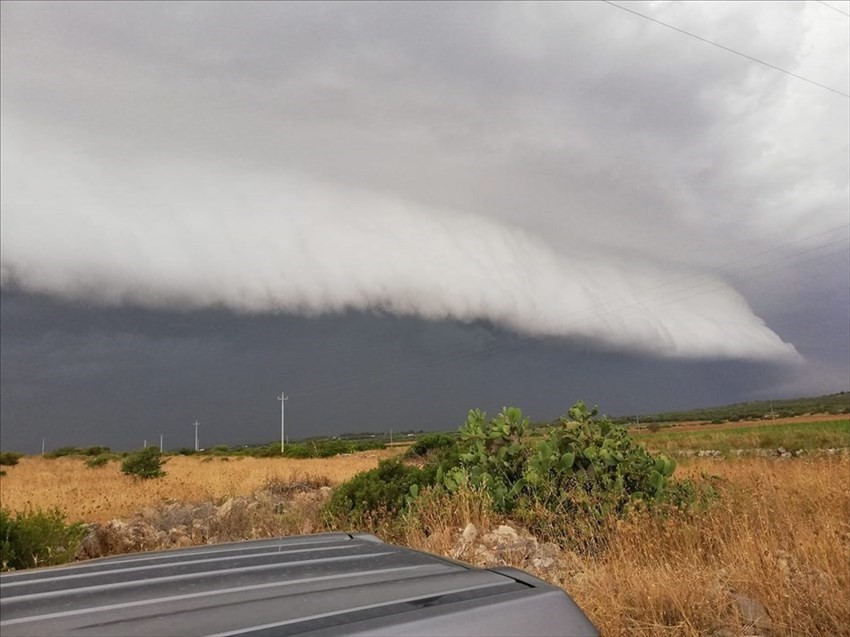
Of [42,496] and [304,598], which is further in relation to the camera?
[42,496]

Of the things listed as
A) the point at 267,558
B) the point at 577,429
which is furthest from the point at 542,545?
the point at 267,558

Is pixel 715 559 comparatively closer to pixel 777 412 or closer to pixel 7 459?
pixel 7 459

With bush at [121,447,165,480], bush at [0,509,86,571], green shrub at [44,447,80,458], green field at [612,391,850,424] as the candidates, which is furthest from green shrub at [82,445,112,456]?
green field at [612,391,850,424]

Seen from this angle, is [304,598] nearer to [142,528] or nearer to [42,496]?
[142,528]

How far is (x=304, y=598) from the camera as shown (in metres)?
1.22

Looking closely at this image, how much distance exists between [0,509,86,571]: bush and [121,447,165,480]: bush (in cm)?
1374

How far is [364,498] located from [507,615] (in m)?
7.66

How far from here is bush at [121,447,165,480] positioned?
20695 mm

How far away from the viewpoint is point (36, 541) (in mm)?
7332

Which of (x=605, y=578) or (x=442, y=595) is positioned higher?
(x=442, y=595)

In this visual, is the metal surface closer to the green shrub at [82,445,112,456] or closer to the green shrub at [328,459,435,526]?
the green shrub at [328,459,435,526]

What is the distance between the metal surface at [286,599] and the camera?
3.53 ft

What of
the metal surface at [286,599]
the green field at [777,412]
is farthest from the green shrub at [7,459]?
the green field at [777,412]

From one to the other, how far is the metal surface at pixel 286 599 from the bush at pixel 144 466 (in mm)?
21184
